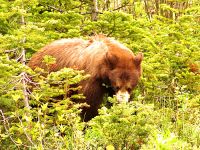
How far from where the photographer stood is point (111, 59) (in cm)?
610

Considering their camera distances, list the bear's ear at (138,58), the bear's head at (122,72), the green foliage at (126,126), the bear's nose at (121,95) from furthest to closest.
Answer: the bear's ear at (138,58) → the bear's head at (122,72) → the bear's nose at (121,95) → the green foliage at (126,126)

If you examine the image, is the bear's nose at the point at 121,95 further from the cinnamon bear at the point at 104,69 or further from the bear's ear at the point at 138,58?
the bear's ear at the point at 138,58

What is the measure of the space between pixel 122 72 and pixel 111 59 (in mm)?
225

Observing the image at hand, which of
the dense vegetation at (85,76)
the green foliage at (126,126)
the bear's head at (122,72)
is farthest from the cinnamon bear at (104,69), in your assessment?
the green foliage at (126,126)

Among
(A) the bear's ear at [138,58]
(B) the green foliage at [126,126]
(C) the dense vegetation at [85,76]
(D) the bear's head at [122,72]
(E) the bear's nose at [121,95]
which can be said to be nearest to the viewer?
(B) the green foliage at [126,126]

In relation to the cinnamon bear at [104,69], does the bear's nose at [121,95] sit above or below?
below

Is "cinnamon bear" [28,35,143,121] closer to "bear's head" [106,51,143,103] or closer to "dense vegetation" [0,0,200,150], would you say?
"bear's head" [106,51,143,103]

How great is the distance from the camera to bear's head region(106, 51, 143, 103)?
610 cm

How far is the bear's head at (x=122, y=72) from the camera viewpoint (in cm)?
610

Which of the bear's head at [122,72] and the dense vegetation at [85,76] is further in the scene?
the bear's head at [122,72]

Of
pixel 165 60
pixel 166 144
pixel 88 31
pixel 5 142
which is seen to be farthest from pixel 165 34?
pixel 166 144

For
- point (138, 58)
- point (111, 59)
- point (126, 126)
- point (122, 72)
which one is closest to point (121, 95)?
point (122, 72)

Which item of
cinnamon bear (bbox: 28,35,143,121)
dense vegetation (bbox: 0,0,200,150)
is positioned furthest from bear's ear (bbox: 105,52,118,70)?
dense vegetation (bbox: 0,0,200,150)

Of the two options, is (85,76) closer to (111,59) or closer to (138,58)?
(111,59)
